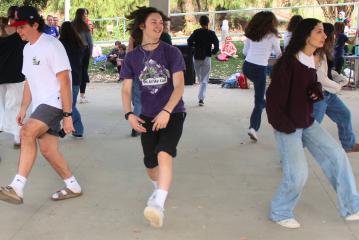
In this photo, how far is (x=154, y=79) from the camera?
10.5 feet

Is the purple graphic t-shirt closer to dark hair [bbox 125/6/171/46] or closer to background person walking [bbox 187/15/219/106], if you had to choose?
dark hair [bbox 125/6/171/46]

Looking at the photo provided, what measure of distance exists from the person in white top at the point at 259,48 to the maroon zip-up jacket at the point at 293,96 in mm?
2580

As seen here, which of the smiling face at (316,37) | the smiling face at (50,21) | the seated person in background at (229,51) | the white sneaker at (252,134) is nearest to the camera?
the smiling face at (316,37)

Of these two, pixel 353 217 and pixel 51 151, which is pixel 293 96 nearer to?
pixel 353 217

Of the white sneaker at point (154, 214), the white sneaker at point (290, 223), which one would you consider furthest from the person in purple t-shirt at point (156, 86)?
the white sneaker at point (290, 223)

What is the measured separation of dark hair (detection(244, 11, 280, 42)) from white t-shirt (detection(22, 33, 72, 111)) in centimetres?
308

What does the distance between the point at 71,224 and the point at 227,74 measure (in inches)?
435

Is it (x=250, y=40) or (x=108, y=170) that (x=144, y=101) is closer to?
(x=108, y=170)

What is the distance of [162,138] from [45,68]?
126 centimetres

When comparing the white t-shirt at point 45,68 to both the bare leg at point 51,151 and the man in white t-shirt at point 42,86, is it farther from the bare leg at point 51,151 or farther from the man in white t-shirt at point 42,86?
the bare leg at point 51,151

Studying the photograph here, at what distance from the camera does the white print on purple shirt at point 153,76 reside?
319 centimetres

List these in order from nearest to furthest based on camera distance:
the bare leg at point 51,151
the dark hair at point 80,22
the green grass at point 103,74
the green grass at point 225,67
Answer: the bare leg at point 51,151 < the dark hair at point 80,22 < the green grass at point 103,74 < the green grass at point 225,67

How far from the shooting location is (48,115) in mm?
3525

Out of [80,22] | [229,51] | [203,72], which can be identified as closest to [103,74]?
[229,51]
